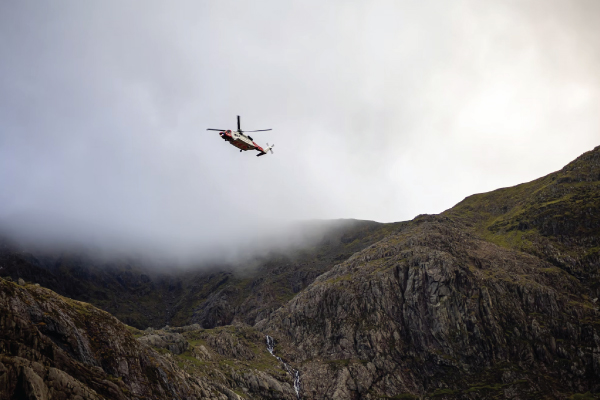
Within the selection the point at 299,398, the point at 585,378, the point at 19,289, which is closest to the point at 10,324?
the point at 19,289

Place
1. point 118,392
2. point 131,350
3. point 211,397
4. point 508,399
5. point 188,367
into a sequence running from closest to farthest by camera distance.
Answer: point 118,392
point 131,350
point 211,397
point 188,367
point 508,399

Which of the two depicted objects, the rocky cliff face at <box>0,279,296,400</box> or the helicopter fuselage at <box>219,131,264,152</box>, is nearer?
the rocky cliff face at <box>0,279,296,400</box>

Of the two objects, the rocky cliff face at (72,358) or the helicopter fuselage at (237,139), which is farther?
the helicopter fuselage at (237,139)

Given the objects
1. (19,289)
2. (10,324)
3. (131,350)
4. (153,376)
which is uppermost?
(19,289)

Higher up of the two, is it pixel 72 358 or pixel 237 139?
pixel 237 139

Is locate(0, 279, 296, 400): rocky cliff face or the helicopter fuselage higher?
the helicopter fuselage

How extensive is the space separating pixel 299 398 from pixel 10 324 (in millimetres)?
161233

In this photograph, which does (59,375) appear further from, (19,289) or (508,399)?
(508,399)

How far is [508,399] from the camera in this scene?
611 ft

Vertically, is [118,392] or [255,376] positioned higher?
[118,392]

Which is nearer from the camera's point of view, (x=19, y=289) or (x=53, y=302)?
(x=19, y=289)

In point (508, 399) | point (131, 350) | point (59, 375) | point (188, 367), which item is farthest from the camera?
point (508, 399)

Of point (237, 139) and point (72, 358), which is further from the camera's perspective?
point (237, 139)

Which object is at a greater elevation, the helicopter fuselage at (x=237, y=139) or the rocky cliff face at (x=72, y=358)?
the helicopter fuselage at (x=237, y=139)
